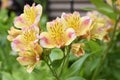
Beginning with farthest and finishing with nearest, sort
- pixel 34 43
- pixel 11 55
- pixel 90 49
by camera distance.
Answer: pixel 11 55
pixel 90 49
pixel 34 43

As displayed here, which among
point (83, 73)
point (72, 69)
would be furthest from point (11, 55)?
point (72, 69)

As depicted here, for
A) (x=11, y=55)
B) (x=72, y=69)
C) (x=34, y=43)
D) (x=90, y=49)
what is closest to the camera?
(x=34, y=43)

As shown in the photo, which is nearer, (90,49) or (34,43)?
(34,43)

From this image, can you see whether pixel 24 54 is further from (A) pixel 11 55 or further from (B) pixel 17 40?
(A) pixel 11 55

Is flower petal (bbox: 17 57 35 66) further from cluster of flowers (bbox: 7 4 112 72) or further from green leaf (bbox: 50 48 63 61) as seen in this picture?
green leaf (bbox: 50 48 63 61)

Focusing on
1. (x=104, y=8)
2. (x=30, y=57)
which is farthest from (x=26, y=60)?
(x=104, y=8)

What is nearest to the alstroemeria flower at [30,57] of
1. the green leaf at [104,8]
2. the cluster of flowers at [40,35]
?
the cluster of flowers at [40,35]

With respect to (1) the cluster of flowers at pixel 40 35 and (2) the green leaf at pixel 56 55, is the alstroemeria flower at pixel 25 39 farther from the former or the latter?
(2) the green leaf at pixel 56 55

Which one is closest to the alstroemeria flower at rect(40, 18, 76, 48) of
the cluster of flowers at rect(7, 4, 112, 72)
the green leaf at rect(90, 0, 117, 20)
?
the cluster of flowers at rect(7, 4, 112, 72)

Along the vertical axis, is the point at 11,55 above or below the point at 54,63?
below
